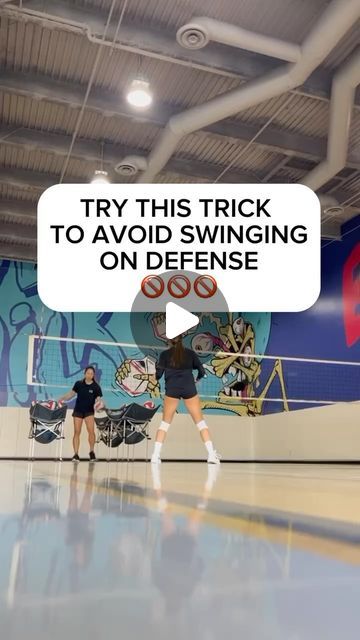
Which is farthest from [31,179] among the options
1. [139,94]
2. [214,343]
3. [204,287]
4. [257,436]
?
[257,436]

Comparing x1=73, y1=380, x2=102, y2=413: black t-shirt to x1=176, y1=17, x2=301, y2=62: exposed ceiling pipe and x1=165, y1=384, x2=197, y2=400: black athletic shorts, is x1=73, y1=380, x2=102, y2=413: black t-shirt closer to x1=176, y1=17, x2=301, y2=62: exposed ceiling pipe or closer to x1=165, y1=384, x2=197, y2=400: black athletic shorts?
x1=165, y1=384, x2=197, y2=400: black athletic shorts

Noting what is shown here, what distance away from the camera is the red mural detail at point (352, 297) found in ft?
38.5

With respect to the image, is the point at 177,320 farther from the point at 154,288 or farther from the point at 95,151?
the point at 95,151

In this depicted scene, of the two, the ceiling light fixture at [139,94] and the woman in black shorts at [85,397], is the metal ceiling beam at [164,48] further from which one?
the woman in black shorts at [85,397]

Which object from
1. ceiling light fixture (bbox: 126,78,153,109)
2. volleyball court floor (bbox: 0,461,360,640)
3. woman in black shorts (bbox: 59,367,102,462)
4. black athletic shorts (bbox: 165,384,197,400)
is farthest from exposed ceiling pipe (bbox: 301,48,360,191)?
volleyball court floor (bbox: 0,461,360,640)

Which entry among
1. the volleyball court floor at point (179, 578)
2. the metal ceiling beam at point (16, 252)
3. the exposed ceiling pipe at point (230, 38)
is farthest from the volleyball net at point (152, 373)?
the volleyball court floor at point (179, 578)

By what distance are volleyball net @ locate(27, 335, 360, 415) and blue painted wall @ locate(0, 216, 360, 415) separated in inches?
0.9

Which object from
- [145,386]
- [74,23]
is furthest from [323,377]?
[74,23]

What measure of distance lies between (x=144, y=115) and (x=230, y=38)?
2.28m

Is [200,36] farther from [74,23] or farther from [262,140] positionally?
[262,140]

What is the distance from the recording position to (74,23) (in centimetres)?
691

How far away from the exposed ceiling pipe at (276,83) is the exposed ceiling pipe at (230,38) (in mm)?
188

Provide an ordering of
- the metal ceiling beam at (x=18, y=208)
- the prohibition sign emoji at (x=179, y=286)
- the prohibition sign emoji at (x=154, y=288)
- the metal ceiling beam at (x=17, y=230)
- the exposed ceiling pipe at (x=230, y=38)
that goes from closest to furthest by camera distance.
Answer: the exposed ceiling pipe at (x=230, y=38)
the metal ceiling beam at (x=18, y=208)
the metal ceiling beam at (x=17, y=230)
the prohibition sign emoji at (x=154, y=288)
the prohibition sign emoji at (x=179, y=286)

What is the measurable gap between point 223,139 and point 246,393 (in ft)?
23.7
